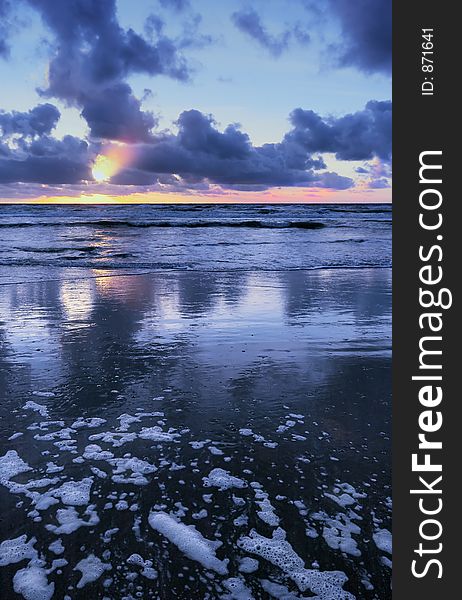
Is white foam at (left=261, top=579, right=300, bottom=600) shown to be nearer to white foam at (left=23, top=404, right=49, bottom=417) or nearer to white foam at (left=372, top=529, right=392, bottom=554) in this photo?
white foam at (left=372, top=529, right=392, bottom=554)

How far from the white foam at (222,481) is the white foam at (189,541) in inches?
14.3

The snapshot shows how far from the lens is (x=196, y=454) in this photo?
3.00 metres

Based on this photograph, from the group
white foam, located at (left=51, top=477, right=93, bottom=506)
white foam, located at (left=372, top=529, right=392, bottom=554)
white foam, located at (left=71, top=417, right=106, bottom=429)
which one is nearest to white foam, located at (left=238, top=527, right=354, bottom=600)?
white foam, located at (left=372, top=529, right=392, bottom=554)

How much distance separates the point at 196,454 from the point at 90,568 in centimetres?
105

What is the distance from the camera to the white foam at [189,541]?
2.11 meters

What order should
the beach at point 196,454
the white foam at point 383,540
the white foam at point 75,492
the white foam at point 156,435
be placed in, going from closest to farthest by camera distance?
the beach at point 196,454 → the white foam at point 383,540 → the white foam at point 75,492 → the white foam at point 156,435

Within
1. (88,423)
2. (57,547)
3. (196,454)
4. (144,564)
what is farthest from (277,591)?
(88,423)

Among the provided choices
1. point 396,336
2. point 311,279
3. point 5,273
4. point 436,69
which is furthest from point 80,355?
point 5,273

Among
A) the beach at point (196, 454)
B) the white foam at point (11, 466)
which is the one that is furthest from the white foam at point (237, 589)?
the white foam at point (11, 466)

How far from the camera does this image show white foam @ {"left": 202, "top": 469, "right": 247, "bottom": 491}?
267cm

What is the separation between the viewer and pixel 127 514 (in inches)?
94.8

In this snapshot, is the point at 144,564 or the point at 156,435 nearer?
the point at 144,564

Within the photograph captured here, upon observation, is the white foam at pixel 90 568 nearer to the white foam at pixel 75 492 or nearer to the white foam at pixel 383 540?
the white foam at pixel 75 492

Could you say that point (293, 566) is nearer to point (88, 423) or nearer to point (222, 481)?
point (222, 481)
